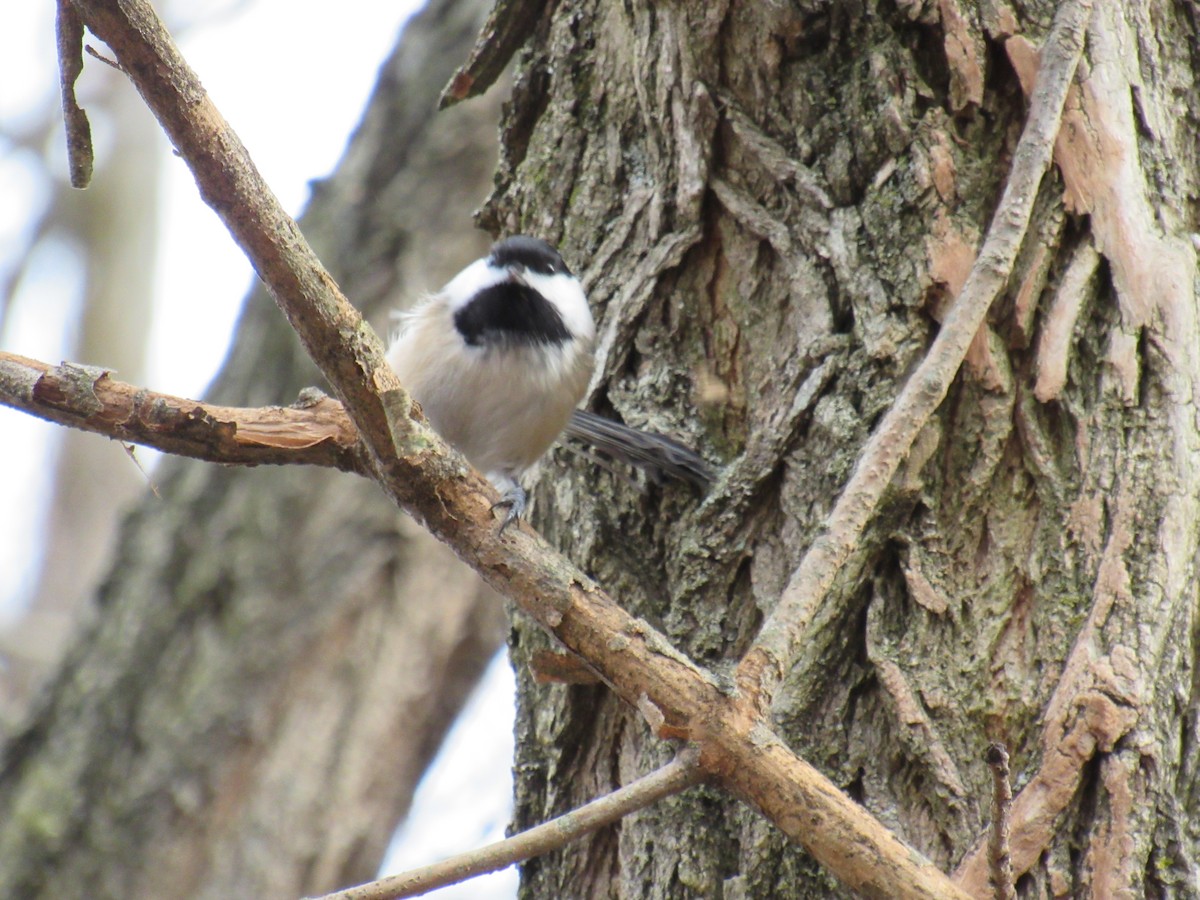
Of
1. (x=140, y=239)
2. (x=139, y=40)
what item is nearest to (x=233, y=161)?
(x=139, y=40)

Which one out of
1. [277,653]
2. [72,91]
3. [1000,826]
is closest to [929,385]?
[1000,826]

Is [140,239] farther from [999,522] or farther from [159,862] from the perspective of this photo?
[999,522]

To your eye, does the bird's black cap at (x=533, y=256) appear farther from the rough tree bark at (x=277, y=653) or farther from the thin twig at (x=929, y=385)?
the rough tree bark at (x=277, y=653)

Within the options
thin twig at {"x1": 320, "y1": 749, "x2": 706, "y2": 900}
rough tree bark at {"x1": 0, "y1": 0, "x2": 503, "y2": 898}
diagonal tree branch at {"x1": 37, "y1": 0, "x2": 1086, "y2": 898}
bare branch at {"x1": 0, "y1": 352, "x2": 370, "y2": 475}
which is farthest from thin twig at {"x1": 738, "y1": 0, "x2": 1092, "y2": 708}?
rough tree bark at {"x1": 0, "y1": 0, "x2": 503, "y2": 898}

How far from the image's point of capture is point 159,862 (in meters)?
3.61

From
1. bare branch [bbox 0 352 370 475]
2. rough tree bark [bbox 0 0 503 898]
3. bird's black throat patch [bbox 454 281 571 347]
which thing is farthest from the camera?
rough tree bark [bbox 0 0 503 898]

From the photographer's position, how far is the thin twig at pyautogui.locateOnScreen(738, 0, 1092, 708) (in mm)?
1381

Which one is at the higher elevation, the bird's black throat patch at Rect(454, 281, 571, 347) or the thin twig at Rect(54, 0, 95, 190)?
the bird's black throat patch at Rect(454, 281, 571, 347)

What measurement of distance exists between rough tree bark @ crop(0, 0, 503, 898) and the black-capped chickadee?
5.12ft

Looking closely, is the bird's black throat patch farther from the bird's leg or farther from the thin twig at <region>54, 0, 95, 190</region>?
the thin twig at <region>54, 0, 95, 190</region>

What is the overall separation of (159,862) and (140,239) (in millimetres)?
5255

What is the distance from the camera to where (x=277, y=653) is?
12.4ft

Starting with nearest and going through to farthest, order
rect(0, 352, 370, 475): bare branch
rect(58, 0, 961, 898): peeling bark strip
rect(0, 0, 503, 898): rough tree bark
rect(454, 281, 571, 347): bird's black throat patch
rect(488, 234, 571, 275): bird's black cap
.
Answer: rect(58, 0, 961, 898): peeling bark strip → rect(0, 352, 370, 475): bare branch → rect(488, 234, 571, 275): bird's black cap → rect(454, 281, 571, 347): bird's black throat patch → rect(0, 0, 503, 898): rough tree bark

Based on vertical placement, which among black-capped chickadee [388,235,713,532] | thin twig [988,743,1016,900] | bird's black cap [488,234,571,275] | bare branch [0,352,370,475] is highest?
bird's black cap [488,234,571,275]
